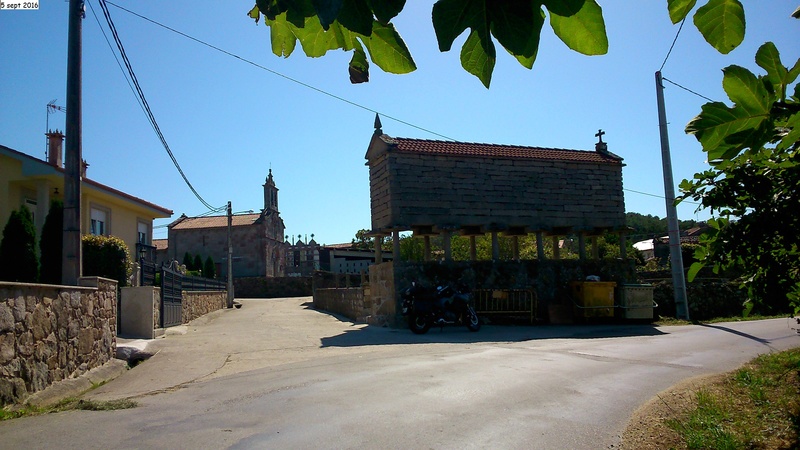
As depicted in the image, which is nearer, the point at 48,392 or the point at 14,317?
the point at 14,317

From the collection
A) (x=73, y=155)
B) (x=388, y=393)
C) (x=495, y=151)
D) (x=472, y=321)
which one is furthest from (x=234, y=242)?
(x=388, y=393)

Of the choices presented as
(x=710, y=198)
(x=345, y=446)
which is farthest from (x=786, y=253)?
(x=345, y=446)

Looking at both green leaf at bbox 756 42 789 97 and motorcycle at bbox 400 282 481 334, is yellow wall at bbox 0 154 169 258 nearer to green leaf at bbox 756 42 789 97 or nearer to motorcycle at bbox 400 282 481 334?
motorcycle at bbox 400 282 481 334

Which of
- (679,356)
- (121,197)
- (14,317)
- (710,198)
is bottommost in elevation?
(679,356)

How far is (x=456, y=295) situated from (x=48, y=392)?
11.3 metres

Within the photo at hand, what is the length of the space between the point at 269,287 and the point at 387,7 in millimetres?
45164

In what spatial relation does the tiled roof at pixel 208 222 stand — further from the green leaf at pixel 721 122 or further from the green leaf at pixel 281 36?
the green leaf at pixel 721 122

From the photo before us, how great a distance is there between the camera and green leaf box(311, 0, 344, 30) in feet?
4.11

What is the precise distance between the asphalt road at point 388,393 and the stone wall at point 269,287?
104ft

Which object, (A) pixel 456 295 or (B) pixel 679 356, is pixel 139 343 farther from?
(B) pixel 679 356

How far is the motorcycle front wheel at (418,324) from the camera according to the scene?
16.3m

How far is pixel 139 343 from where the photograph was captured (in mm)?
11688

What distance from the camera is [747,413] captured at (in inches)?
224

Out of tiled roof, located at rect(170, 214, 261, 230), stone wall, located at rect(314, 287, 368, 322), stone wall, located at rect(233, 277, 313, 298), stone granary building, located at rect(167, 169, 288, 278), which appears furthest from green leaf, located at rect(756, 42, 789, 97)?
tiled roof, located at rect(170, 214, 261, 230)
